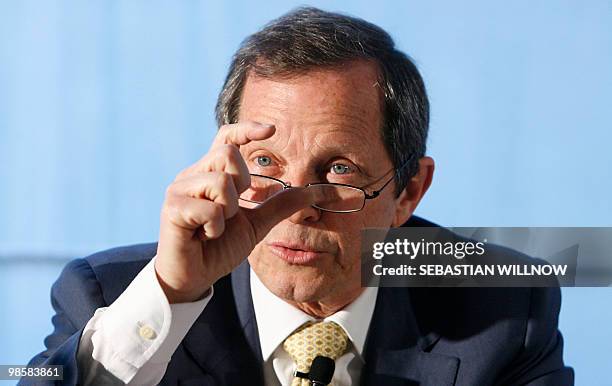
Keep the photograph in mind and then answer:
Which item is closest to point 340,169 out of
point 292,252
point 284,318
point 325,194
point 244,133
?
point 325,194

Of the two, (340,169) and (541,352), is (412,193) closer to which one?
(340,169)

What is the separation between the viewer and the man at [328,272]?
5.48 feet

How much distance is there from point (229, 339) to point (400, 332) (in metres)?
0.33

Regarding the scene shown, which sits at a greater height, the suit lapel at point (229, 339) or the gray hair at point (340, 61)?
the gray hair at point (340, 61)

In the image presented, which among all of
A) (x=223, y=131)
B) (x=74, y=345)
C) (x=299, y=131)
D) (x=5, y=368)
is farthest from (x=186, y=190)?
(x=5, y=368)

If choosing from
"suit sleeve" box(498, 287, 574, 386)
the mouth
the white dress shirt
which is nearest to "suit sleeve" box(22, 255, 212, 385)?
the white dress shirt

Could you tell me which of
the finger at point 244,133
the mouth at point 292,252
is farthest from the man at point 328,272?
the finger at point 244,133

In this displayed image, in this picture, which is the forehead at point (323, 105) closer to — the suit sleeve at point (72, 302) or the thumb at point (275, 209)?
the thumb at point (275, 209)

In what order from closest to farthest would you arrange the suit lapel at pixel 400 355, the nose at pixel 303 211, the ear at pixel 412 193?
the nose at pixel 303 211
the suit lapel at pixel 400 355
the ear at pixel 412 193

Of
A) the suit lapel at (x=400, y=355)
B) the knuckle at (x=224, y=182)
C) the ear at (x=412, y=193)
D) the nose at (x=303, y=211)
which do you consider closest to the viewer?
the knuckle at (x=224, y=182)

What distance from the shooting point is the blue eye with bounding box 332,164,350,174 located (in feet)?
5.61

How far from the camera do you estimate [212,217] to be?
49.3 inches

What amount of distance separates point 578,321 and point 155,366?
179cm

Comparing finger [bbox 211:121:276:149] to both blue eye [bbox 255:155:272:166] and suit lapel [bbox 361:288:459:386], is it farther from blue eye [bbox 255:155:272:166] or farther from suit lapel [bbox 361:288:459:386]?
suit lapel [bbox 361:288:459:386]
